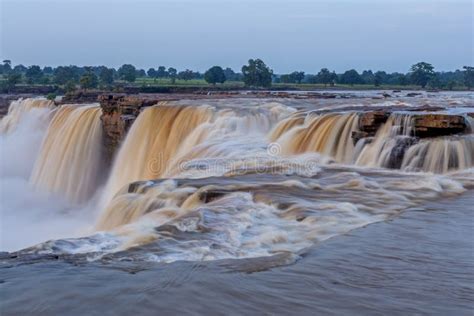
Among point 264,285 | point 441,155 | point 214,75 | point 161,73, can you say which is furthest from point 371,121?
point 161,73

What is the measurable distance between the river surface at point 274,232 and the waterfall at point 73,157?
400 centimetres

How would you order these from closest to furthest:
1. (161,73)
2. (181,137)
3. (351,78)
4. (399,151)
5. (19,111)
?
(399,151) → (181,137) → (19,111) → (351,78) → (161,73)

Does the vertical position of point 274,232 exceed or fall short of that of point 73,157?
it exceeds it

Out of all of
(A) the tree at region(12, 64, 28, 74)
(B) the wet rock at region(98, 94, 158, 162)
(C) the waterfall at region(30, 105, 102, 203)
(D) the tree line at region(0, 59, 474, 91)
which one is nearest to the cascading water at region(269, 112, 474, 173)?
(B) the wet rock at region(98, 94, 158, 162)

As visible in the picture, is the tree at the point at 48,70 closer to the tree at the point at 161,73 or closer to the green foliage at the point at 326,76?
the tree at the point at 161,73

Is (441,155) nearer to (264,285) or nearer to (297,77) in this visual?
(264,285)

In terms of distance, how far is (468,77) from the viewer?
234ft

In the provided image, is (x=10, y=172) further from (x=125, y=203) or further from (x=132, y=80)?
(x=132, y=80)

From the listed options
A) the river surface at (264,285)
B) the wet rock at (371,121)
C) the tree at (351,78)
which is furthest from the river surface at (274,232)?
the tree at (351,78)

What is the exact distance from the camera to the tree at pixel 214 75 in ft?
262

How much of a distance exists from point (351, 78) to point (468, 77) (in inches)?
641

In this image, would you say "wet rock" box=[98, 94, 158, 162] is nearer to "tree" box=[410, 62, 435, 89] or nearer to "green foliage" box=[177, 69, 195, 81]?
"tree" box=[410, 62, 435, 89]

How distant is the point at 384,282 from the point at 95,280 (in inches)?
107

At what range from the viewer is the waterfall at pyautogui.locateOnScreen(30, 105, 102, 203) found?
22.3 meters
